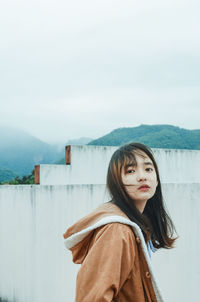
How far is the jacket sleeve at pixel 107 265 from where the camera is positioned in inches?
45.3

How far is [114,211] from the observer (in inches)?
53.0

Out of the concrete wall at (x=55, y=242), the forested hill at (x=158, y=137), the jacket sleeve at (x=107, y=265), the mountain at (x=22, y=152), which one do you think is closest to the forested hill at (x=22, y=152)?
the mountain at (x=22, y=152)

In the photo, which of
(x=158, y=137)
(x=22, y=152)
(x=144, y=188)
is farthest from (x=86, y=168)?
(x=22, y=152)

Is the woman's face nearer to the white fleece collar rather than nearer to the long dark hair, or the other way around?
the long dark hair

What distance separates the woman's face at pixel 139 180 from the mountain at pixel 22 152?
28.0m

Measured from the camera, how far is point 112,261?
116cm

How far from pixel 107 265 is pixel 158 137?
38.3 ft

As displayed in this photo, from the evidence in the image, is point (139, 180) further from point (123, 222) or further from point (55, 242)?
point (55, 242)

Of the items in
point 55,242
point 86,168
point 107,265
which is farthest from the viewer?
point 86,168

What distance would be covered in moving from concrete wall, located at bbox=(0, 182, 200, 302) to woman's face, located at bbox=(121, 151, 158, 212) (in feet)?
5.91

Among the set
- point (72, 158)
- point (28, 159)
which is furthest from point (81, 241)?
point (28, 159)

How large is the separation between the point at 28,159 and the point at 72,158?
29520 millimetres

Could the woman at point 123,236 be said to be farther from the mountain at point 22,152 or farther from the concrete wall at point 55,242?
the mountain at point 22,152

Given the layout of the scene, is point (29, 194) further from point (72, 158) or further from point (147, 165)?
point (147, 165)
